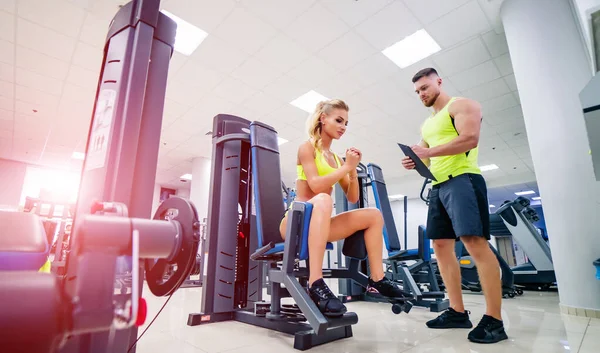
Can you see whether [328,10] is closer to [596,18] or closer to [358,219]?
[596,18]

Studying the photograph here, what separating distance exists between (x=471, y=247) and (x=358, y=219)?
2.20 ft

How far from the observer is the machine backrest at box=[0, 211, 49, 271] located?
0.69 m

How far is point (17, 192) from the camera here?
8977 mm

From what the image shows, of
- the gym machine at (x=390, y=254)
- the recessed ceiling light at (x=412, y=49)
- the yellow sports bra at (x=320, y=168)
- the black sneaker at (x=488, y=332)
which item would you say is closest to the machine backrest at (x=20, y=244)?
the yellow sports bra at (x=320, y=168)

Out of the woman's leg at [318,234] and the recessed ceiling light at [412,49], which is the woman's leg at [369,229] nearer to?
the woman's leg at [318,234]

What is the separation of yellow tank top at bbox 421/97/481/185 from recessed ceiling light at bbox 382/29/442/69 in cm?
247

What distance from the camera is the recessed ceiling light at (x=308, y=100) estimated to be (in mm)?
5230

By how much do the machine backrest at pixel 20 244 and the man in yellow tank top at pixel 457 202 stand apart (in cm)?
170

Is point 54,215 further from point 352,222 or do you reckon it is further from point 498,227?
point 498,227

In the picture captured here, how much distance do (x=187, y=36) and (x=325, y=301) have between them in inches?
152

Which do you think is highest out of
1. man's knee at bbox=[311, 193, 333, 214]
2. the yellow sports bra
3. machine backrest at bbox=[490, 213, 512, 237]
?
the yellow sports bra

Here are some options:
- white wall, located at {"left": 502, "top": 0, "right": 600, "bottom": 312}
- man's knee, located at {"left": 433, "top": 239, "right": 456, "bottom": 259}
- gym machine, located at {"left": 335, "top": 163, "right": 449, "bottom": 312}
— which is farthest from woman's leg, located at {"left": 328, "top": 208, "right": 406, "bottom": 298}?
white wall, located at {"left": 502, "top": 0, "right": 600, "bottom": 312}

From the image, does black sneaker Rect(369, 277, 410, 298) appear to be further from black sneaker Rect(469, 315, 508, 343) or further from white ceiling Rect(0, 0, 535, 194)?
white ceiling Rect(0, 0, 535, 194)

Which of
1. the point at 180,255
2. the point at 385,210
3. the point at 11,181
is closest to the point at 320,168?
the point at 180,255
